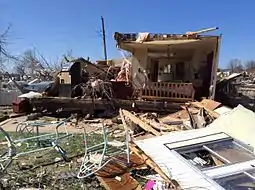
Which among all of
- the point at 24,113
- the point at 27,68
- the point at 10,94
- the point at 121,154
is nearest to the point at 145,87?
the point at 24,113

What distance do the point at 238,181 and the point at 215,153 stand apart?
727 mm

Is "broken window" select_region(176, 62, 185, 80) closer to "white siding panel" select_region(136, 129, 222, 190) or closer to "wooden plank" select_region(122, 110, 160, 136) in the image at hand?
"wooden plank" select_region(122, 110, 160, 136)

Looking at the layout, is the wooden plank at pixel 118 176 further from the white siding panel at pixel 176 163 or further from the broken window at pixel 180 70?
the broken window at pixel 180 70

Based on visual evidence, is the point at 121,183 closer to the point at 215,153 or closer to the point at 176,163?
the point at 176,163

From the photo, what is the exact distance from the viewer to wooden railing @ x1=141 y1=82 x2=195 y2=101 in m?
12.4

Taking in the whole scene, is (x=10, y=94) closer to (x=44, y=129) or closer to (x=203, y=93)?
(x=44, y=129)

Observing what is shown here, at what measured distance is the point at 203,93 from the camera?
13.6 m

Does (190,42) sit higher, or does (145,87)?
(190,42)

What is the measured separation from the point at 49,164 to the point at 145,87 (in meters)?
7.36

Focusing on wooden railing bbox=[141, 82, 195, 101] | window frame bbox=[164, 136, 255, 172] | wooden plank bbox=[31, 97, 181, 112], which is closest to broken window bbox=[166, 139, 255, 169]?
window frame bbox=[164, 136, 255, 172]

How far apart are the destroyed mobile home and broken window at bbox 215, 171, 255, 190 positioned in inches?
0.5

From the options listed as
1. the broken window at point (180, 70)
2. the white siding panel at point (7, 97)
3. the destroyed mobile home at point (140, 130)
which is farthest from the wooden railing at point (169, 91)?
the white siding panel at point (7, 97)

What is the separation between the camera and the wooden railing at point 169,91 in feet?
40.7

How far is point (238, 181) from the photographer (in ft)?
12.1
